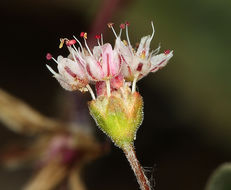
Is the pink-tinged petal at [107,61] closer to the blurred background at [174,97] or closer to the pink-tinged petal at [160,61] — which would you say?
the pink-tinged petal at [160,61]

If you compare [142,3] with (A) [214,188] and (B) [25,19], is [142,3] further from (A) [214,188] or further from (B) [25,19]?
(A) [214,188]

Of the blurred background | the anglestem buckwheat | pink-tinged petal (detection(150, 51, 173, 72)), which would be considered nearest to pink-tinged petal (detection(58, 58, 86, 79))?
the anglestem buckwheat

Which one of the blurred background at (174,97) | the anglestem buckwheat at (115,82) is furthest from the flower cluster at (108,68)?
the blurred background at (174,97)

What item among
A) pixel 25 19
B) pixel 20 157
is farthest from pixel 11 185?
pixel 25 19

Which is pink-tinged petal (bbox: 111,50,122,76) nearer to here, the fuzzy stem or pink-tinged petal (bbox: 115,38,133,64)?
pink-tinged petal (bbox: 115,38,133,64)

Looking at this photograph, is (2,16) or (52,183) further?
(2,16)

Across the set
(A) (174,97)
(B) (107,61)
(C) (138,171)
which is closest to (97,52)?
(B) (107,61)
